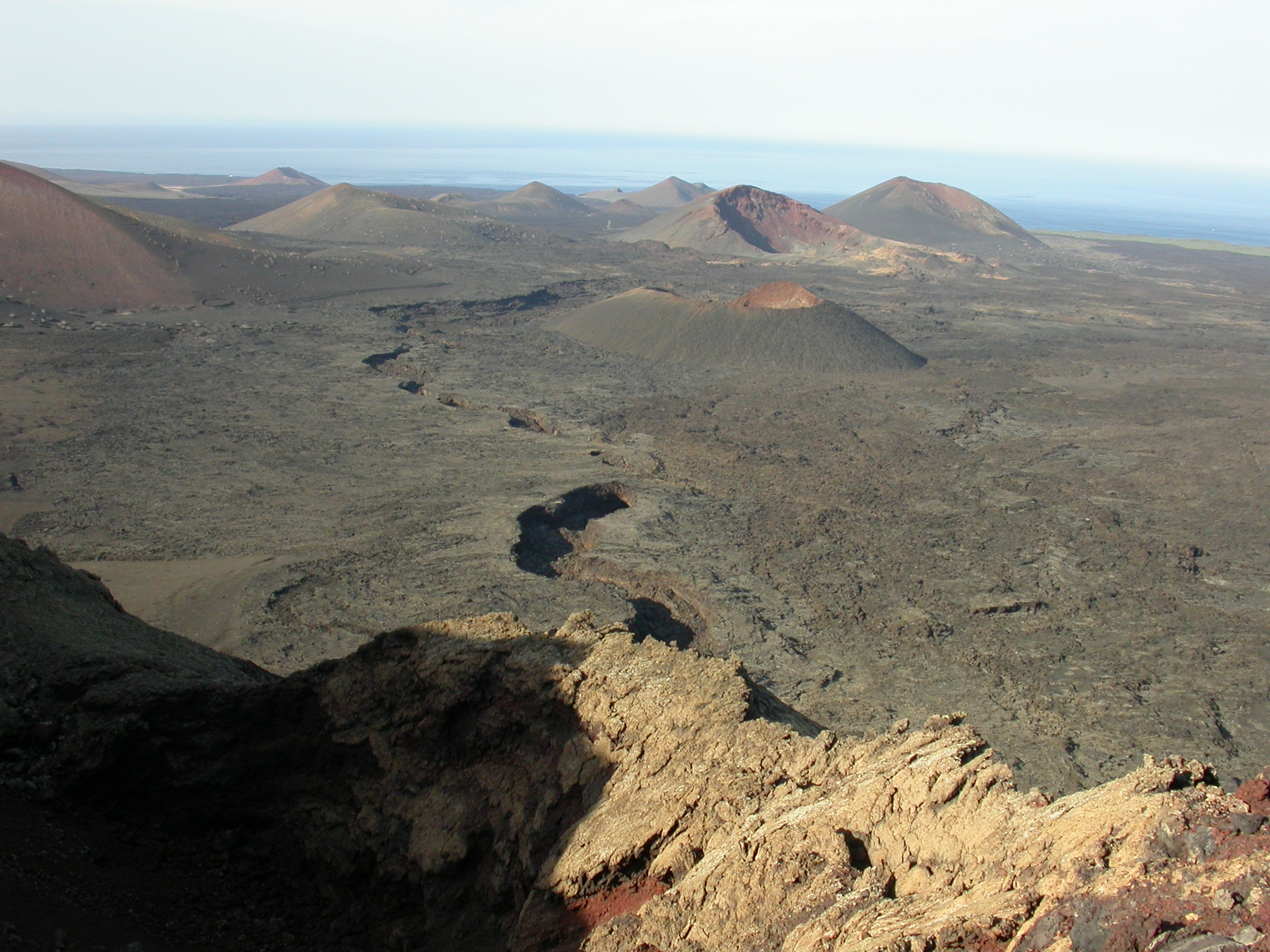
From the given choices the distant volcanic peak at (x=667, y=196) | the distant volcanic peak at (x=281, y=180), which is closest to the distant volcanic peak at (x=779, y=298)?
the distant volcanic peak at (x=667, y=196)

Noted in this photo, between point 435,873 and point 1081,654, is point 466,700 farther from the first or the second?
point 1081,654

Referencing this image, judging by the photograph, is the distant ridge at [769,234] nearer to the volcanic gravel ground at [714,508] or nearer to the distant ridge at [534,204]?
the distant ridge at [534,204]

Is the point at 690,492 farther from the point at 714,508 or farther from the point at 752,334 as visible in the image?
the point at 752,334

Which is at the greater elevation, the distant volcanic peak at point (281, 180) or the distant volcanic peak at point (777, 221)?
the distant volcanic peak at point (281, 180)

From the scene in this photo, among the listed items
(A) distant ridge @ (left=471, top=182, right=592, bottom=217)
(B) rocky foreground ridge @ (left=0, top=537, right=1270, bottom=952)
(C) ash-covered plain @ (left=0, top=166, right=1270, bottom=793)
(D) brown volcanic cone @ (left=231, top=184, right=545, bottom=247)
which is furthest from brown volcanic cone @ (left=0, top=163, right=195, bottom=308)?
(A) distant ridge @ (left=471, top=182, right=592, bottom=217)

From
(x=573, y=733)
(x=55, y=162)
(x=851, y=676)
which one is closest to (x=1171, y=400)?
(x=851, y=676)

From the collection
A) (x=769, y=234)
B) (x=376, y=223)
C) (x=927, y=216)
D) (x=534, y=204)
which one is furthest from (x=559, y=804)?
(x=534, y=204)

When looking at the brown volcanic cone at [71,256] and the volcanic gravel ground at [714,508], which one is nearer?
the volcanic gravel ground at [714,508]
